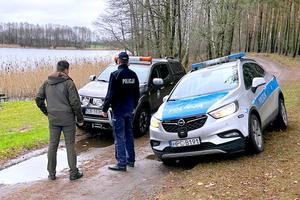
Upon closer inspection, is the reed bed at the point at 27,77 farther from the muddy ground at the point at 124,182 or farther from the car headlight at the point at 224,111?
the car headlight at the point at 224,111

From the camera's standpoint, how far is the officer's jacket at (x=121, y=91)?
716 cm

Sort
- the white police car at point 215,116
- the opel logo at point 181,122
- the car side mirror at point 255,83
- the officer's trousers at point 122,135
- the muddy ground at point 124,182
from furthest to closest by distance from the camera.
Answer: the car side mirror at point 255,83 → the officer's trousers at point 122,135 → the opel logo at point 181,122 → the white police car at point 215,116 → the muddy ground at point 124,182

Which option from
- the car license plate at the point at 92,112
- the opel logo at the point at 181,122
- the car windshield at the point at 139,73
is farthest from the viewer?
the car windshield at the point at 139,73

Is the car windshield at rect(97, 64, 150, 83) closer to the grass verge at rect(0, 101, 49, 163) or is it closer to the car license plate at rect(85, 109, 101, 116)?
the car license plate at rect(85, 109, 101, 116)

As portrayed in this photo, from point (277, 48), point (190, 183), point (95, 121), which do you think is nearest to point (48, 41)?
point (277, 48)

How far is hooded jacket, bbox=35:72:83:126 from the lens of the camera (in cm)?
698

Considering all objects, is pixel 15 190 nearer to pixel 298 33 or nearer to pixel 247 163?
pixel 247 163

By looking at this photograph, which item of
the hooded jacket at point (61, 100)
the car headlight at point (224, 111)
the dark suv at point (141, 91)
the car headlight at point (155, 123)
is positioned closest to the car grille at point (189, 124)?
the car headlight at point (224, 111)

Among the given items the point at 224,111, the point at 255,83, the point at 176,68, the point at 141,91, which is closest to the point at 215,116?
the point at 224,111

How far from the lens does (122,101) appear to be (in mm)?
7309

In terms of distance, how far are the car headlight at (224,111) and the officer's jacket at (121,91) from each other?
143 centimetres

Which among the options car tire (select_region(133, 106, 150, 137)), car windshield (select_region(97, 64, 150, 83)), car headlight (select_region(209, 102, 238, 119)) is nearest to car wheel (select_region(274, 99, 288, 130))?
car headlight (select_region(209, 102, 238, 119))

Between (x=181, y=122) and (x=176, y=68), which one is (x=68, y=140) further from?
(x=176, y=68)

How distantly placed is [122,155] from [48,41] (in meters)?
66.7
